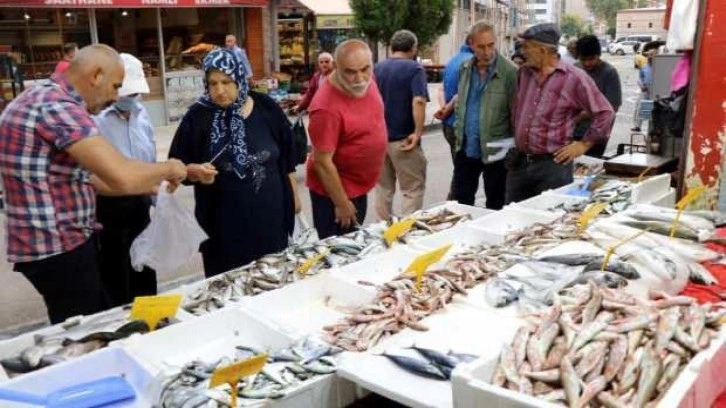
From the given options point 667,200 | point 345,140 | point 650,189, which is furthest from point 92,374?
point 667,200

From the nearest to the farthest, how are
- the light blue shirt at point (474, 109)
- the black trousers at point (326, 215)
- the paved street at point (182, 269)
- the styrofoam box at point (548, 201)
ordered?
the styrofoam box at point (548, 201)
the black trousers at point (326, 215)
the paved street at point (182, 269)
the light blue shirt at point (474, 109)

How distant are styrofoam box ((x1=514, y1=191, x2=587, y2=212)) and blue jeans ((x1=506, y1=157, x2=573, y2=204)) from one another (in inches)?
17.2

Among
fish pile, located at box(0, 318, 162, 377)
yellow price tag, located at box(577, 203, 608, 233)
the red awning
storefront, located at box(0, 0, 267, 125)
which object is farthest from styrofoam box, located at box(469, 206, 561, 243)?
the red awning

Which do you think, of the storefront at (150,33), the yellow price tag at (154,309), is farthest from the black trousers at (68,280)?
the storefront at (150,33)

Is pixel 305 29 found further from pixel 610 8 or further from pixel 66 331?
pixel 610 8

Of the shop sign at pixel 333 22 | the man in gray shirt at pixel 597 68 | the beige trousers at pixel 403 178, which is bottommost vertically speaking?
the beige trousers at pixel 403 178

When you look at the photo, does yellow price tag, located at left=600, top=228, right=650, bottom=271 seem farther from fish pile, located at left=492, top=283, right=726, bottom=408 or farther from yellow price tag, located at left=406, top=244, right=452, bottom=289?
yellow price tag, located at left=406, top=244, right=452, bottom=289

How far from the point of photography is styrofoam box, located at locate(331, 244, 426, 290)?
11.6ft

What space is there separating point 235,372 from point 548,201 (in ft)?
10.6

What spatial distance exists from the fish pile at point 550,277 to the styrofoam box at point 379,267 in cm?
58

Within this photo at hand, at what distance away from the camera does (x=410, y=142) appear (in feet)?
23.3

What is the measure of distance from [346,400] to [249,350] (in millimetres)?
494

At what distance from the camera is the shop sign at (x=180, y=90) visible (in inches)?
658

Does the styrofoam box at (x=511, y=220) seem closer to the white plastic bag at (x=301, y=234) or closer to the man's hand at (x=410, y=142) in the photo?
the white plastic bag at (x=301, y=234)
